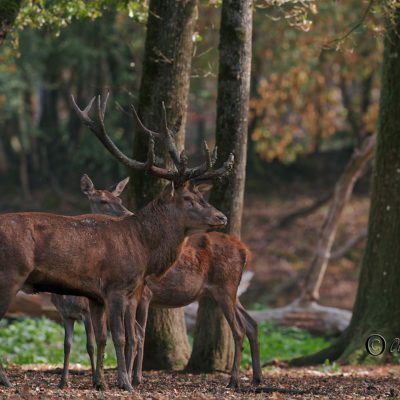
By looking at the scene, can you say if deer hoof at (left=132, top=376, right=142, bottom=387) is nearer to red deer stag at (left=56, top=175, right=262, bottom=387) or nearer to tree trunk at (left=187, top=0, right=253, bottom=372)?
red deer stag at (left=56, top=175, right=262, bottom=387)

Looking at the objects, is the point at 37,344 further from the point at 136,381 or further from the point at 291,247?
the point at 291,247

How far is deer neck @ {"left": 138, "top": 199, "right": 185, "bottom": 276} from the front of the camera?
7656 millimetres

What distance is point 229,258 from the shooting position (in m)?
8.73

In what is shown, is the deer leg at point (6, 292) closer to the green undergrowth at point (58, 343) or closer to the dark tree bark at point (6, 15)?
the dark tree bark at point (6, 15)

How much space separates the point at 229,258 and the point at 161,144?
6.16 ft

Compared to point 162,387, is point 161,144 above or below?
above

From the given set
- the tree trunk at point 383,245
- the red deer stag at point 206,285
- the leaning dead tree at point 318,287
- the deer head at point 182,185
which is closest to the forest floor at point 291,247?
the leaning dead tree at point 318,287

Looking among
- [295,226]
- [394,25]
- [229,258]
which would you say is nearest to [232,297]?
[229,258]

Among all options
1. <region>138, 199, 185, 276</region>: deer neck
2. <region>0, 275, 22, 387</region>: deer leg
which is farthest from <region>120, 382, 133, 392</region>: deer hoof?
<region>0, 275, 22, 387</region>: deer leg

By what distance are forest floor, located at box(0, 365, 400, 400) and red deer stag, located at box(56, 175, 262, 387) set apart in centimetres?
43

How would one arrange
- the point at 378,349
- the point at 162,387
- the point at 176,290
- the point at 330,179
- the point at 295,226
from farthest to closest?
the point at 330,179
the point at 295,226
the point at 378,349
the point at 176,290
the point at 162,387

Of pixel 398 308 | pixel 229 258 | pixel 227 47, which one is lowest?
pixel 398 308

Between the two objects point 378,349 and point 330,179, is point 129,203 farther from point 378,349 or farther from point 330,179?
point 330,179

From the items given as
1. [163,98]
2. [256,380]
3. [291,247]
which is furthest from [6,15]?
[291,247]
